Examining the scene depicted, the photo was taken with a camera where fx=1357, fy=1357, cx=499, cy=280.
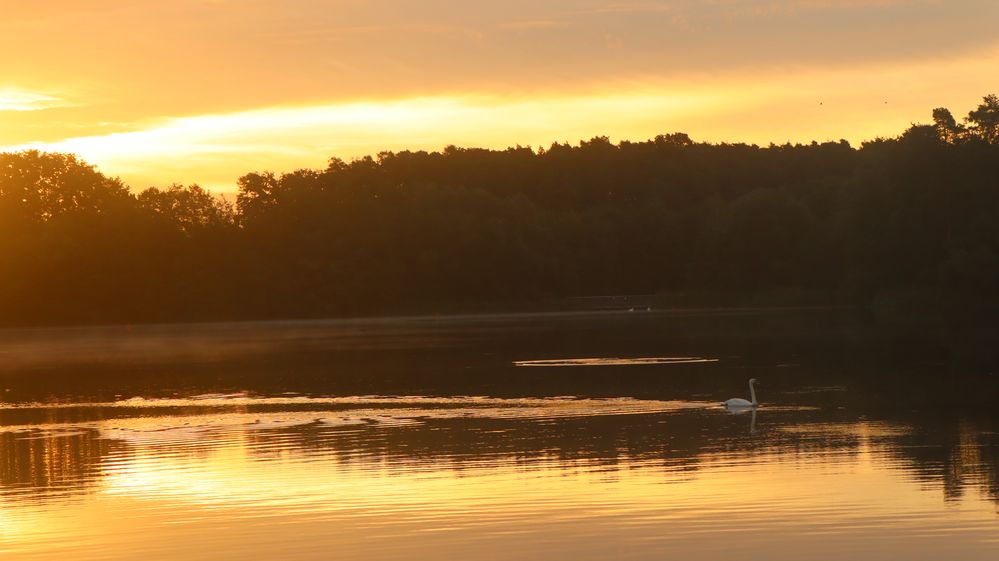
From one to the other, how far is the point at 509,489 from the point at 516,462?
9.65 ft

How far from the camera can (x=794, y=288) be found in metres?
123

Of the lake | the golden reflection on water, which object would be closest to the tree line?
the lake

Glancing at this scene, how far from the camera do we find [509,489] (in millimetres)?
21000

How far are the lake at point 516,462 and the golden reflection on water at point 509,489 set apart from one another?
7 centimetres

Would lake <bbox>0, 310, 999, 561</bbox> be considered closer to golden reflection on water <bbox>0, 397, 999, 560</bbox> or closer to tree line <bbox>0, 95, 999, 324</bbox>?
golden reflection on water <bbox>0, 397, 999, 560</bbox>

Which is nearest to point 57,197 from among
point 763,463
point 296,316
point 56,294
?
point 56,294

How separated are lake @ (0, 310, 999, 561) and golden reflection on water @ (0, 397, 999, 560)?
0.22 ft

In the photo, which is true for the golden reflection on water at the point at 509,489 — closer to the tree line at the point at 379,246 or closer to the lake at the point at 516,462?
the lake at the point at 516,462

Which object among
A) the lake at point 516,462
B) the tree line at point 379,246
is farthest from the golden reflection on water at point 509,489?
the tree line at point 379,246

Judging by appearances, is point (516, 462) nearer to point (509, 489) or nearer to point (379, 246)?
point (509, 489)

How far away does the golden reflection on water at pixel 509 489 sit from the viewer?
667 inches

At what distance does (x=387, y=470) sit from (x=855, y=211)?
85.6 meters

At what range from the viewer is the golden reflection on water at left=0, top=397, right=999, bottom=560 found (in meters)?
17.0

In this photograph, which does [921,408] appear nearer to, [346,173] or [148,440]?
[148,440]
